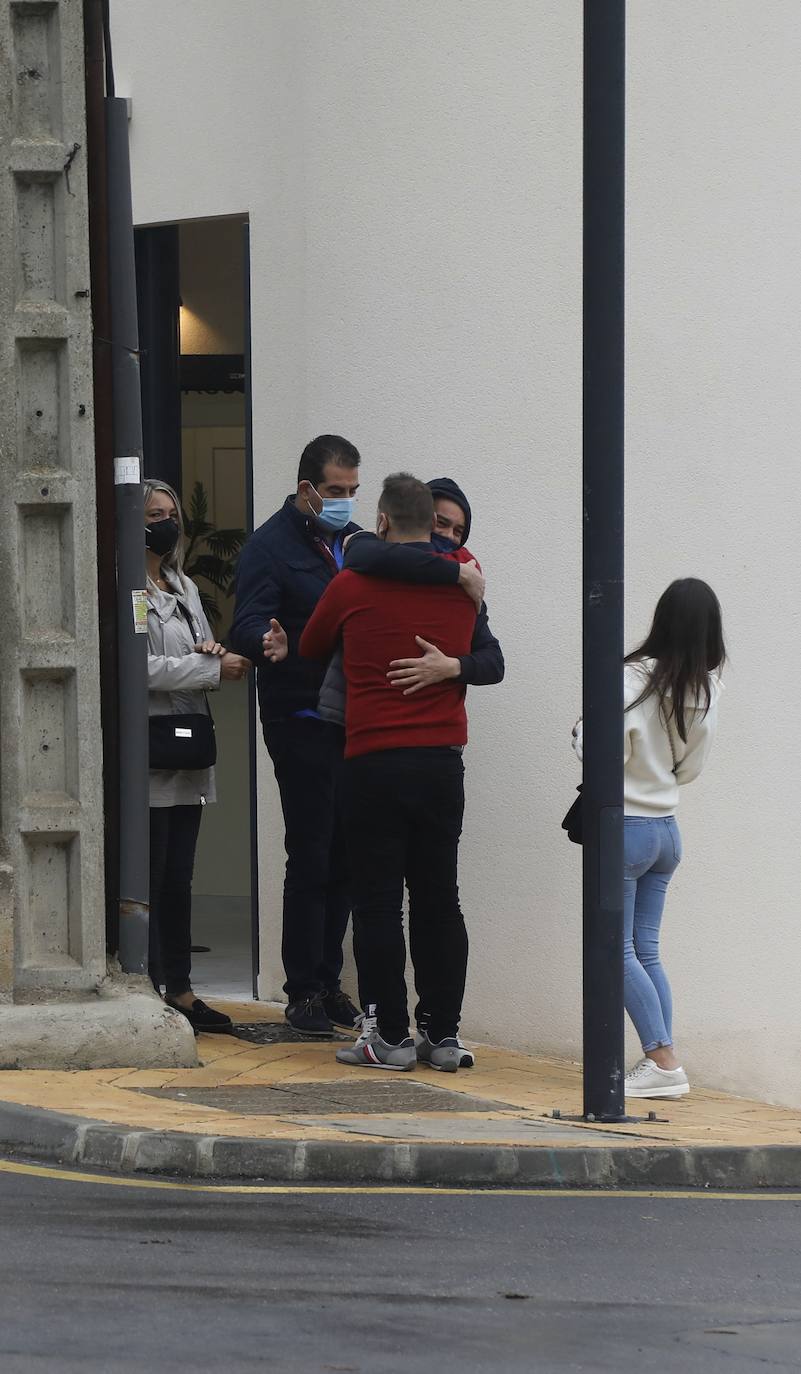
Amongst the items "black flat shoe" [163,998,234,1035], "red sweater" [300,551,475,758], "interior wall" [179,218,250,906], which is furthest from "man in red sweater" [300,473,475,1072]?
"interior wall" [179,218,250,906]

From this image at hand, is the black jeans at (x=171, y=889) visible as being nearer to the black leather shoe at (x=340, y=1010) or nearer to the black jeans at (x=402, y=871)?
the black leather shoe at (x=340, y=1010)

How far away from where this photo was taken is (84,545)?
301 inches

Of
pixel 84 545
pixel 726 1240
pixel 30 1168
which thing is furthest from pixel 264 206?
pixel 726 1240

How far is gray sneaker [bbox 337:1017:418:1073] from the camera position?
7.64 metres

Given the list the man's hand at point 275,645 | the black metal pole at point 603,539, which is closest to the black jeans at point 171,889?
the man's hand at point 275,645

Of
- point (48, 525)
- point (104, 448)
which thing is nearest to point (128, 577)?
point (48, 525)

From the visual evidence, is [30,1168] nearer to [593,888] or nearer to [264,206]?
[593,888]

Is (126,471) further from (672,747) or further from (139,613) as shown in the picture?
(672,747)

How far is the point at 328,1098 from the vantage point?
7.01 meters

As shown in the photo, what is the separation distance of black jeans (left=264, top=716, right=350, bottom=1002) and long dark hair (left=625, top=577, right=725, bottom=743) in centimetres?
A: 123

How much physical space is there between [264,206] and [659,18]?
1.88 metres

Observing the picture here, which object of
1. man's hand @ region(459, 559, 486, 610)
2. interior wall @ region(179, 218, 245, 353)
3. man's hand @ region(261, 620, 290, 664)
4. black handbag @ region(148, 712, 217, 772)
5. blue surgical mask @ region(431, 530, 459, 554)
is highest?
interior wall @ region(179, 218, 245, 353)

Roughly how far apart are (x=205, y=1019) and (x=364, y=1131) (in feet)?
7.02

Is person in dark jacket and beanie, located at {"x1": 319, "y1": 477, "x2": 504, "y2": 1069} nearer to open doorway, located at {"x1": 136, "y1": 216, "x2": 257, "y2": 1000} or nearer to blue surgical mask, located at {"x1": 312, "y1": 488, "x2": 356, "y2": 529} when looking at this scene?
blue surgical mask, located at {"x1": 312, "y1": 488, "x2": 356, "y2": 529}
